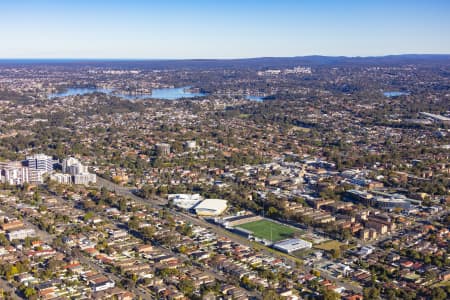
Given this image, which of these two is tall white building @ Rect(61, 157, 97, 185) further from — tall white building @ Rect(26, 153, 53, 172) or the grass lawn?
the grass lawn

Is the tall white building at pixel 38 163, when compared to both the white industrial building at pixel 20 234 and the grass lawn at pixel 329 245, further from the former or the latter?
the grass lawn at pixel 329 245

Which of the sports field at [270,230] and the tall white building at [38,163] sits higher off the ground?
the tall white building at [38,163]

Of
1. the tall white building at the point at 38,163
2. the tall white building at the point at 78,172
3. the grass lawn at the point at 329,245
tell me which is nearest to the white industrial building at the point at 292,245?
the grass lawn at the point at 329,245

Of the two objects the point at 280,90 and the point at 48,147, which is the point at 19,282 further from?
the point at 280,90

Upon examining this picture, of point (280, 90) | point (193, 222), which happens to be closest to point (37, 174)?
point (193, 222)

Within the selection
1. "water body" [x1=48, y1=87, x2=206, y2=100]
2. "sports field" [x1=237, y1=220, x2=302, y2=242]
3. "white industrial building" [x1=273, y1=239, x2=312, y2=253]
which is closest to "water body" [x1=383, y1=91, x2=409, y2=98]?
"water body" [x1=48, y1=87, x2=206, y2=100]

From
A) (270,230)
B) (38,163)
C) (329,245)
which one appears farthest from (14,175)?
(329,245)
